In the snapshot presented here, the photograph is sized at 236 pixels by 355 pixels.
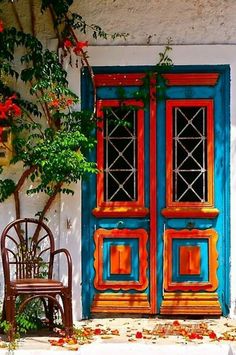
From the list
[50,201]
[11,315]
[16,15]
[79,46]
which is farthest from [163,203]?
[16,15]

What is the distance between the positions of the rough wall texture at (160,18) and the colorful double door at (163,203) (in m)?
0.31

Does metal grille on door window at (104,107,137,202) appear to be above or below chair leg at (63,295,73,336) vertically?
above

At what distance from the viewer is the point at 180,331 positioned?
766cm

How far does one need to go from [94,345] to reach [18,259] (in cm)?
131

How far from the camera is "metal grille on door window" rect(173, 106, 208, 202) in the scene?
8359 mm

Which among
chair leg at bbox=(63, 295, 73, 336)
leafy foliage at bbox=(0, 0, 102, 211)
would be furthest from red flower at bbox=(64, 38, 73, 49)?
chair leg at bbox=(63, 295, 73, 336)

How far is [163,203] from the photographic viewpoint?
8.36 m

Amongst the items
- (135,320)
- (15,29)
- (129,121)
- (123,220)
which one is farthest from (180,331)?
(15,29)

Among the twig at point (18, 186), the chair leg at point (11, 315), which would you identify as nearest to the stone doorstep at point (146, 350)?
the chair leg at point (11, 315)

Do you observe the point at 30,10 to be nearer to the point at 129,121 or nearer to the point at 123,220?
the point at 129,121

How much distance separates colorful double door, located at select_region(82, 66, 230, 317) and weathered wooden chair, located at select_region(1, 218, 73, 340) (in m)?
0.46

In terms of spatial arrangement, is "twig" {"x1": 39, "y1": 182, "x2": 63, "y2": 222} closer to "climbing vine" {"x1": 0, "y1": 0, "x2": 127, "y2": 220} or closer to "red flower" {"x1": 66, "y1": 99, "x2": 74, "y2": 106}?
"climbing vine" {"x1": 0, "y1": 0, "x2": 127, "y2": 220}

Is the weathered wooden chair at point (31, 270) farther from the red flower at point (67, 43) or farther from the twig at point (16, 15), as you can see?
the twig at point (16, 15)

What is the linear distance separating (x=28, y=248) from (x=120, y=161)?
1215 mm
